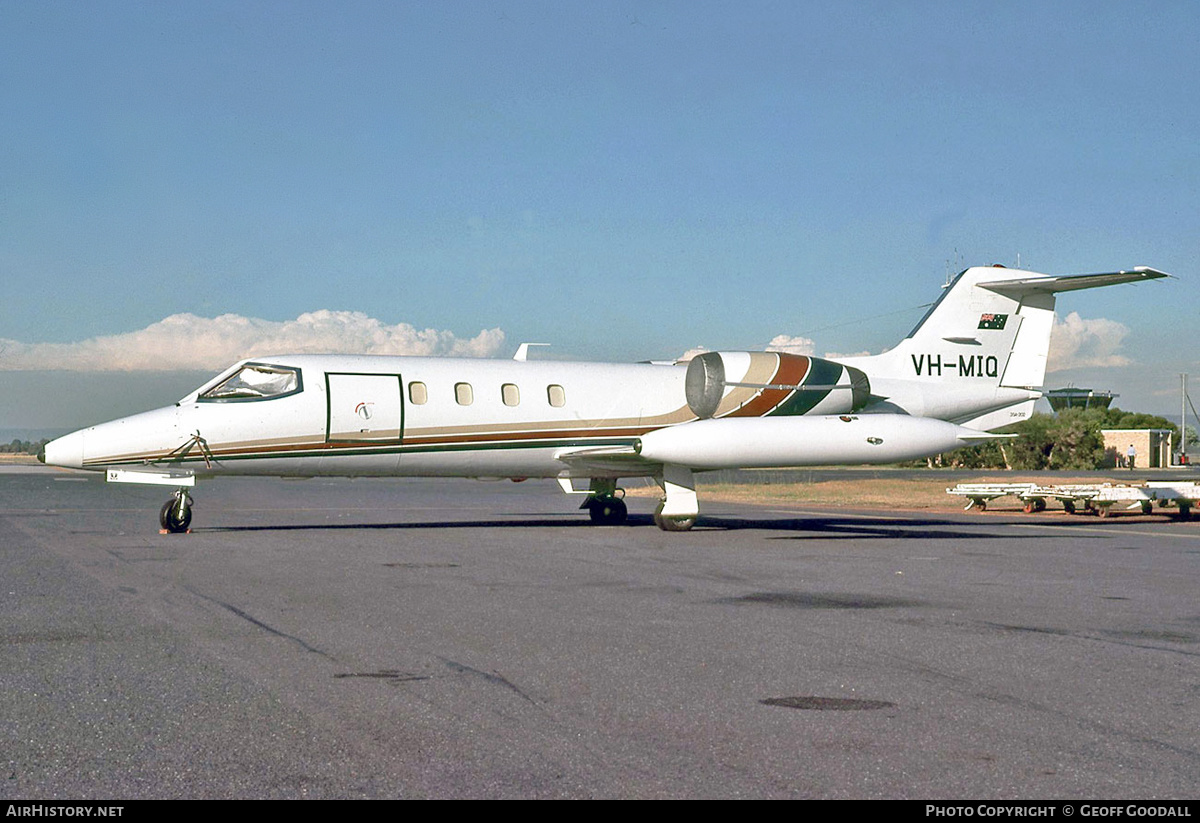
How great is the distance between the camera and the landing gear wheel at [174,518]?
21078 mm

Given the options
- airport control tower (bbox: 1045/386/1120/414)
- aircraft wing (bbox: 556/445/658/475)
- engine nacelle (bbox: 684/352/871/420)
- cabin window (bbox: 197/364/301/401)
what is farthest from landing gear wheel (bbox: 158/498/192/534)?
airport control tower (bbox: 1045/386/1120/414)

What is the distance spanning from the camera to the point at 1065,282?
2578 cm

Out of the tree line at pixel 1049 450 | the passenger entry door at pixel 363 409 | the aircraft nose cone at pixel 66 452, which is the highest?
the passenger entry door at pixel 363 409

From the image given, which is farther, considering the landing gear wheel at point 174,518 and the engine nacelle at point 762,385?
the engine nacelle at point 762,385

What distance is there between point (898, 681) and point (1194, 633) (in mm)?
3764

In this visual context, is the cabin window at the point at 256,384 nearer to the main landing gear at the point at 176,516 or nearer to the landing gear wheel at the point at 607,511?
the main landing gear at the point at 176,516

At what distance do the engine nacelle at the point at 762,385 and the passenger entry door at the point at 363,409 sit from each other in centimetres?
618

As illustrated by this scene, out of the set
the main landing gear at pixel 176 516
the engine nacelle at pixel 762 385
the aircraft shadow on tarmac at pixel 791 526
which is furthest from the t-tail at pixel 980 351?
the main landing gear at pixel 176 516

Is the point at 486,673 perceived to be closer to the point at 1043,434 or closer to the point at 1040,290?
the point at 1040,290

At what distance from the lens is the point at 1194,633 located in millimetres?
10266

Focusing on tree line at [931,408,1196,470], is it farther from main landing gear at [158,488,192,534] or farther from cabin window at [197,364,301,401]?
main landing gear at [158,488,192,534]

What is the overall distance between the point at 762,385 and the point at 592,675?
54.6 feet

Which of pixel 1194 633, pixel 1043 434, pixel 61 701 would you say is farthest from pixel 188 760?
pixel 1043 434

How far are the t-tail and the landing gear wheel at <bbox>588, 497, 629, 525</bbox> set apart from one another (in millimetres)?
5915
